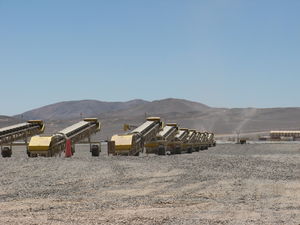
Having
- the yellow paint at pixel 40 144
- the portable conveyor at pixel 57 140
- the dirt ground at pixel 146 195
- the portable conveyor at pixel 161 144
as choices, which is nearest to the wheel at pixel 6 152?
the portable conveyor at pixel 57 140

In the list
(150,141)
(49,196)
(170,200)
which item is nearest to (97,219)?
(170,200)

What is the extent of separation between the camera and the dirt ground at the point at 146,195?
11.2m

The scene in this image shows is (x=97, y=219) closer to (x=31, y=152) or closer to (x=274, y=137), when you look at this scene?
(x=31, y=152)

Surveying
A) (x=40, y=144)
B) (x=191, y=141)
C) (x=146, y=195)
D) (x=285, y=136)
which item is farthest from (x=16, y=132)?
(x=285, y=136)

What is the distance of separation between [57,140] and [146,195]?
2131 cm

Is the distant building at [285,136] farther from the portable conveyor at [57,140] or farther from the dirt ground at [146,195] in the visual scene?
the dirt ground at [146,195]

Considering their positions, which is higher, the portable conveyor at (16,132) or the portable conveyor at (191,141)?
the portable conveyor at (16,132)

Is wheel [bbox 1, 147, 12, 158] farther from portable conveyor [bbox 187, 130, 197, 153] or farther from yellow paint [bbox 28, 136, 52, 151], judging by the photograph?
portable conveyor [bbox 187, 130, 197, 153]

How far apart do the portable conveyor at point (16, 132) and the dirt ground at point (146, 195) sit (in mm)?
11964

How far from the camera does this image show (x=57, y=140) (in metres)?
35.2

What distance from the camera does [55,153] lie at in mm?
34125

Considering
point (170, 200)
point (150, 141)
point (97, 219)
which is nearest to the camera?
point (97, 219)

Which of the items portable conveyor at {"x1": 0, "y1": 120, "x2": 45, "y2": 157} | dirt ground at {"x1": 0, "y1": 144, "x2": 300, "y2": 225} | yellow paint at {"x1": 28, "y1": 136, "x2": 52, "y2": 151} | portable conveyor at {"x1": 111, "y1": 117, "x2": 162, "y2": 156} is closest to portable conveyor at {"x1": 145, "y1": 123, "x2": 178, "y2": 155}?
portable conveyor at {"x1": 111, "y1": 117, "x2": 162, "y2": 156}

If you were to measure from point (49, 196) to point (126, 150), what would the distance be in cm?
2032
